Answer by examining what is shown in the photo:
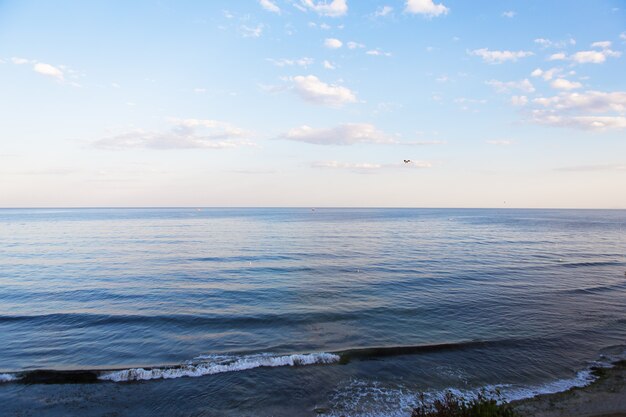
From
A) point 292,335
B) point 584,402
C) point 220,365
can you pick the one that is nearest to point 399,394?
point 584,402

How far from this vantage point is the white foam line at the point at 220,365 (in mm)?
13930

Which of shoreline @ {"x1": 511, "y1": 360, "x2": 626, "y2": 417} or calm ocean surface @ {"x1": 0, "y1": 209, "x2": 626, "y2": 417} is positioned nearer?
shoreline @ {"x1": 511, "y1": 360, "x2": 626, "y2": 417}

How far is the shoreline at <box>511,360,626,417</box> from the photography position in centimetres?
1102

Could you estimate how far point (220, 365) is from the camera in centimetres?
1468

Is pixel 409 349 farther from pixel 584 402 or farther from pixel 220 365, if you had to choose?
pixel 220 365

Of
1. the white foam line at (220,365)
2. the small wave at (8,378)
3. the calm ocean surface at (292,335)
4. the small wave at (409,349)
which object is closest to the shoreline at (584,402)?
the calm ocean surface at (292,335)

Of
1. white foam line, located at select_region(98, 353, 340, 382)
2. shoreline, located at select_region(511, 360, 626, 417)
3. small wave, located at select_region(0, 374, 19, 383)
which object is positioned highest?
shoreline, located at select_region(511, 360, 626, 417)

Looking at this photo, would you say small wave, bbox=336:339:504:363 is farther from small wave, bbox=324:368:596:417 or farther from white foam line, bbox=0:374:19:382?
white foam line, bbox=0:374:19:382

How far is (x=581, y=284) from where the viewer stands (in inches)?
1154

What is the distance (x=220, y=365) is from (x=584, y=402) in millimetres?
13310

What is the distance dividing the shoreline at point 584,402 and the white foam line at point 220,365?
7190mm

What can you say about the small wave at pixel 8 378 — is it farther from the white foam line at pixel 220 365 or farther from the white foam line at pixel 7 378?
the white foam line at pixel 220 365

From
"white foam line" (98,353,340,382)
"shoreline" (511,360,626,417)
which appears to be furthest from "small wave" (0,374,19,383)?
"shoreline" (511,360,626,417)

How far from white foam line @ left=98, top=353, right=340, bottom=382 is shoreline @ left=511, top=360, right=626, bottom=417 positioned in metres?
7.19
